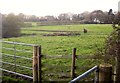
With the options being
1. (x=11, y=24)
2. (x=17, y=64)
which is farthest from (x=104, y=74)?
(x=11, y=24)

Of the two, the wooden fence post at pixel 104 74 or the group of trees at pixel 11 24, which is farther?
the group of trees at pixel 11 24

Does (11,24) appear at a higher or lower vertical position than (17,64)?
higher

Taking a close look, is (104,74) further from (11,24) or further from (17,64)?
(11,24)

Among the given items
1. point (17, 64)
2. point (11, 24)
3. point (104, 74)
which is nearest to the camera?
point (104, 74)

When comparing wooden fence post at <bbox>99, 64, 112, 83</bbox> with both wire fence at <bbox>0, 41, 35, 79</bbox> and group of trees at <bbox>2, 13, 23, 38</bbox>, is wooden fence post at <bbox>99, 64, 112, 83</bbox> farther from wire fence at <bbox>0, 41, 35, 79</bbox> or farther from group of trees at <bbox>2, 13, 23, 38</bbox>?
group of trees at <bbox>2, 13, 23, 38</bbox>

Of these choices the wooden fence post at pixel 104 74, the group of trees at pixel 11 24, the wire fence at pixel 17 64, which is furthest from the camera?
the group of trees at pixel 11 24

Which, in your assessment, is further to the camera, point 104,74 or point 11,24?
point 11,24

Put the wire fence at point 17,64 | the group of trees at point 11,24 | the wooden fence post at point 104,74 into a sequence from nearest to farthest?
the wooden fence post at point 104,74
the wire fence at point 17,64
the group of trees at point 11,24

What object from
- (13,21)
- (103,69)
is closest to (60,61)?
(103,69)

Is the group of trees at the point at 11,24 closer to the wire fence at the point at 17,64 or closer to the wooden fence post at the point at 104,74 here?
the wire fence at the point at 17,64

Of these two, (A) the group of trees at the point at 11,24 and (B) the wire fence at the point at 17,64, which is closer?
(B) the wire fence at the point at 17,64

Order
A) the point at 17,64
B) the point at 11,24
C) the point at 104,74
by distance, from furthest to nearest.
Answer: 1. the point at 11,24
2. the point at 17,64
3. the point at 104,74

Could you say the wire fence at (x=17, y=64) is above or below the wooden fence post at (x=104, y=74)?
below

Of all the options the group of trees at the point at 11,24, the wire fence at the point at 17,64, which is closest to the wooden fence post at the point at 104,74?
the wire fence at the point at 17,64
